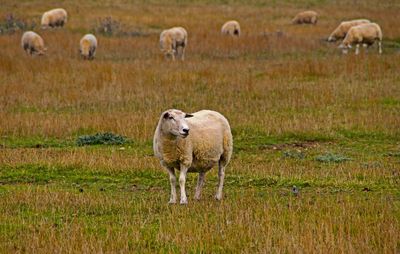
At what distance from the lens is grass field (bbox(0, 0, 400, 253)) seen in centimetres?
805

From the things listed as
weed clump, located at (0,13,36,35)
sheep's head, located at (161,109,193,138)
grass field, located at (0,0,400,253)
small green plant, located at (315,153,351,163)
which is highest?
sheep's head, located at (161,109,193,138)

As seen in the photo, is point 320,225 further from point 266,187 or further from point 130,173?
point 130,173

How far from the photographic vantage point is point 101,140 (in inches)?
611

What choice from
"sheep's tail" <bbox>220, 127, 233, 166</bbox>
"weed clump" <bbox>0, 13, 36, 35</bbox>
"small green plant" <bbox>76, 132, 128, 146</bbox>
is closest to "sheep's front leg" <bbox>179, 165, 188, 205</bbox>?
"sheep's tail" <bbox>220, 127, 233, 166</bbox>

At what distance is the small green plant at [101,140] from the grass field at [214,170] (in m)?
0.16

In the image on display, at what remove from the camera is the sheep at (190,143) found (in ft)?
33.0

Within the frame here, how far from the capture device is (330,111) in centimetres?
1858

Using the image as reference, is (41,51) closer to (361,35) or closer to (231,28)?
(231,28)

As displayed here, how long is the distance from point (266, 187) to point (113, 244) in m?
4.45

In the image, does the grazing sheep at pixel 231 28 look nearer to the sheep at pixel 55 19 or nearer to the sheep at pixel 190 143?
the sheep at pixel 55 19

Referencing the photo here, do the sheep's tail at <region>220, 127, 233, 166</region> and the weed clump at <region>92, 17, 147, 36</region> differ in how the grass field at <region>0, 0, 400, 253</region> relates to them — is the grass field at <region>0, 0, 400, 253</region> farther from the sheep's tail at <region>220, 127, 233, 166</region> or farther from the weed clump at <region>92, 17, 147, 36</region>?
the weed clump at <region>92, 17, 147, 36</region>

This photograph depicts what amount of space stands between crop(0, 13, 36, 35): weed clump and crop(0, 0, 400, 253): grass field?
2.30 metres

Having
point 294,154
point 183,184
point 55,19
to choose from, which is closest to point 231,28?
point 55,19

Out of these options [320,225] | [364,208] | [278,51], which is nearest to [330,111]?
[364,208]
